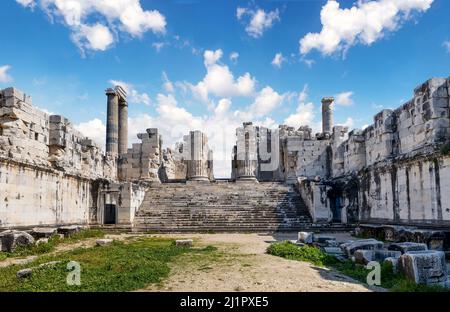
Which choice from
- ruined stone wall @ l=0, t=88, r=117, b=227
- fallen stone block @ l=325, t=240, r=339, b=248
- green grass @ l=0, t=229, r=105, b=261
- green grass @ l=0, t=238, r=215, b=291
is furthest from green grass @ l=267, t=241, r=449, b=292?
ruined stone wall @ l=0, t=88, r=117, b=227

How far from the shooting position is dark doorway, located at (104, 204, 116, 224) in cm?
1903

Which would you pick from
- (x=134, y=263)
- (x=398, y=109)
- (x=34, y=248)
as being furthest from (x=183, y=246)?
(x=398, y=109)

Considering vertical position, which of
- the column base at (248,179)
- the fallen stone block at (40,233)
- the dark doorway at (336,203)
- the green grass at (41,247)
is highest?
the column base at (248,179)

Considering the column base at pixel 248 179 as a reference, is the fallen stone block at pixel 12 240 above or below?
below

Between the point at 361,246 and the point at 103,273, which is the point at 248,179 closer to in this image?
the point at 361,246

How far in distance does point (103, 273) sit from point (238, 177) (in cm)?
1928

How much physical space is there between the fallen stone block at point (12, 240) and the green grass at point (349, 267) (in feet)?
24.2

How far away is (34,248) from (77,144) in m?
8.14

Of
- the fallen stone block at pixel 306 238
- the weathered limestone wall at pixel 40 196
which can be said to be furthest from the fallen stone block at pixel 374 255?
the weathered limestone wall at pixel 40 196

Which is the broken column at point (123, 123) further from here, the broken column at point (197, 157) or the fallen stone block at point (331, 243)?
the fallen stone block at point (331, 243)

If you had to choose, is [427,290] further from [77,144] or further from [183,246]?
[77,144]

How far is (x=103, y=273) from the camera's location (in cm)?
702

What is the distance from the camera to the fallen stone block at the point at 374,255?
827 centimetres

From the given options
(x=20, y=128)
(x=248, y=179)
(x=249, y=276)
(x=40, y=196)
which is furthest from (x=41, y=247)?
(x=248, y=179)
